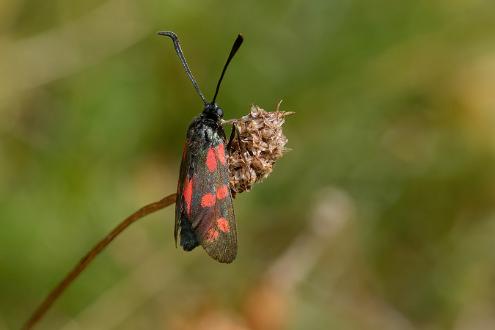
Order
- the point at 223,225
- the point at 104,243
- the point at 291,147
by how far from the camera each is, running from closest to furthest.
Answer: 1. the point at 104,243
2. the point at 223,225
3. the point at 291,147

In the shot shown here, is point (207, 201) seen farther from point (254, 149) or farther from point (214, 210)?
point (254, 149)

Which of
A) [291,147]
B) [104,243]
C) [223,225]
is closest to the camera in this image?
[104,243]

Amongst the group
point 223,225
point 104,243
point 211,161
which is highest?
point 211,161

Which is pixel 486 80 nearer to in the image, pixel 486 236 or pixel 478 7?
pixel 478 7

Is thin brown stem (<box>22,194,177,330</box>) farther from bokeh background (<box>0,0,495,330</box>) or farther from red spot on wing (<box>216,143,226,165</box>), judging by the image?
bokeh background (<box>0,0,495,330</box>)

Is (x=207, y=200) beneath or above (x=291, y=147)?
beneath

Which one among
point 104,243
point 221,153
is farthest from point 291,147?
point 104,243

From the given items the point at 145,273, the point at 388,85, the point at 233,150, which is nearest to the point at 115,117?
the point at 145,273
